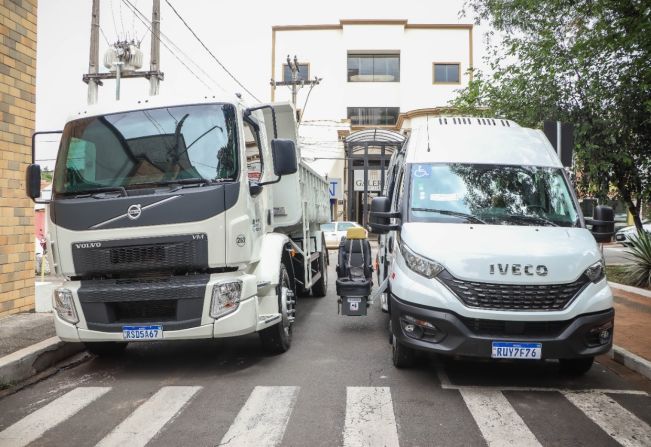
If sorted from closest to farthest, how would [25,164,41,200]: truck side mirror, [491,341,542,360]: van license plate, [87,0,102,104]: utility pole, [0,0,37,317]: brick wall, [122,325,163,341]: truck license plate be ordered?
[491,341,542,360]: van license plate < [122,325,163,341]: truck license plate < [25,164,41,200]: truck side mirror < [0,0,37,317]: brick wall < [87,0,102,104]: utility pole

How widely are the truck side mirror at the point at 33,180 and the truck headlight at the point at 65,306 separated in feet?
3.60

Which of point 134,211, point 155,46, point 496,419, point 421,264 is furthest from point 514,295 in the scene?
point 155,46

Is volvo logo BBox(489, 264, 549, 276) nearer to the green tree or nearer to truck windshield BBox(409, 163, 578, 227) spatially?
truck windshield BBox(409, 163, 578, 227)

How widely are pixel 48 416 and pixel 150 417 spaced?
0.86 meters

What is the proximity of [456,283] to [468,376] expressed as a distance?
1.20 meters

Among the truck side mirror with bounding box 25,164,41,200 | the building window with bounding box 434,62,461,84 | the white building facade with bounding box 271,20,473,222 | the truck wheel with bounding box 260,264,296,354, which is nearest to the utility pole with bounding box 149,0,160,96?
the truck side mirror with bounding box 25,164,41,200

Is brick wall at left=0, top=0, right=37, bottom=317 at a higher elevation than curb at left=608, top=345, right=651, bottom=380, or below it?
higher

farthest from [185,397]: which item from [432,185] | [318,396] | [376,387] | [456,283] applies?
[432,185]

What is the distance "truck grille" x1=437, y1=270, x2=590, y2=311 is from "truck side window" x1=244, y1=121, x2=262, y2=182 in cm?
254

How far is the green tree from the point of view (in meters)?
12.4

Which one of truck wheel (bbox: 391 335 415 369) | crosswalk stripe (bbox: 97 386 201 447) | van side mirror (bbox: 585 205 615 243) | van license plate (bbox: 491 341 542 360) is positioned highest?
van side mirror (bbox: 585 205 615 243)

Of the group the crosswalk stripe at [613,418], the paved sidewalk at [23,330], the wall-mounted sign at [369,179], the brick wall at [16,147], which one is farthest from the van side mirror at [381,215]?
the wall-mounted sign at [369,179]

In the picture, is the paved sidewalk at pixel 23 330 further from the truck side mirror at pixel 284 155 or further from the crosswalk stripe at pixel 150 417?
the truck side mirror at pixel 284 155

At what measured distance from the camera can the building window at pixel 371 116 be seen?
130 ft
